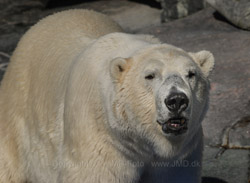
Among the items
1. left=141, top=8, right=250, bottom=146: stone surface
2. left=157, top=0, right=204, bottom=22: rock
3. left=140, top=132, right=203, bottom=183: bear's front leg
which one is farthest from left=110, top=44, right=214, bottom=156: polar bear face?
left=157, top=0, right=204, bottom=22: rock

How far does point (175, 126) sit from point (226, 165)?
84.4 inches

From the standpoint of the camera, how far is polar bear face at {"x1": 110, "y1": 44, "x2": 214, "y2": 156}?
3.60 meters

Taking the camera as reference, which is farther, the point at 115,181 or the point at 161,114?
the point at 115,181

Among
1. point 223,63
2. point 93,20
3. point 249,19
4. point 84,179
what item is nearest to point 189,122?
point 84,179

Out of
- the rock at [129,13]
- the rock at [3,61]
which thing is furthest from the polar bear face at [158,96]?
the rock at [129,13]

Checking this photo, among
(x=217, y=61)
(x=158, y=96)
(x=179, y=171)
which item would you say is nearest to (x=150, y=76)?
(x=158, y=96)

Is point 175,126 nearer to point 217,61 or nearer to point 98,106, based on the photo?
point 98,106

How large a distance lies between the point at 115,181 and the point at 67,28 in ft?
4.51

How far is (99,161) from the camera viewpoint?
4.00 metres

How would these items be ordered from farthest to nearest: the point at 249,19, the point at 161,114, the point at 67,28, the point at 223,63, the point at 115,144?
the point at 249,19
the point at 223,63
the point at 67,28
the point at 115,144
the point at 161,114

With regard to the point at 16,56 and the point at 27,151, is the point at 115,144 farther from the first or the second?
the point at 16,56

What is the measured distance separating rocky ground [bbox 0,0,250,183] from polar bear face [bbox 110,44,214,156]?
5.66ft

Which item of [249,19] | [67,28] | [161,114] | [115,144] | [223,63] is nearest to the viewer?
[161,114]

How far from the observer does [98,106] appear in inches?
158
